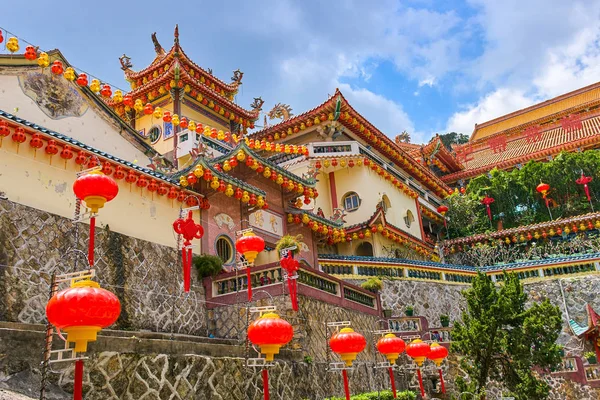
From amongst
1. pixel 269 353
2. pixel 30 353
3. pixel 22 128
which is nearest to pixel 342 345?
pixel 269 353

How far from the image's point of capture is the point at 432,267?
72.2 ft

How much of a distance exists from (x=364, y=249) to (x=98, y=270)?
15268mm

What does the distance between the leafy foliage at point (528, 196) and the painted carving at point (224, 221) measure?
1887cm

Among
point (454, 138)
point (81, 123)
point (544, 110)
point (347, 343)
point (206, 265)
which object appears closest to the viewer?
point (347, 343)

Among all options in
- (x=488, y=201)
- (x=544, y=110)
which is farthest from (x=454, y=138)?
(x=488, y=201)

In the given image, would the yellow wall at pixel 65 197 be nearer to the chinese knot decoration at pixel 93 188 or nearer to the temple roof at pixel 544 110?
the chinese knot decoration at pixel 93 188

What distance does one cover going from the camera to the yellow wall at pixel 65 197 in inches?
445

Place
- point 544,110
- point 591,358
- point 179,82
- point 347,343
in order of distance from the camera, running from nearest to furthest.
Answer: point 347,343 → point 591,358 → point 179,82 → point 544,110

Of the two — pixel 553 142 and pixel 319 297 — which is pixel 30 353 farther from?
pixel 553 142

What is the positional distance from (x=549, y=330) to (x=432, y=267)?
8.88 meters

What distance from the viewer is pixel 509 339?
42.7ft

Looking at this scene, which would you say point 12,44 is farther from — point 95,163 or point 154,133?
point 154,133

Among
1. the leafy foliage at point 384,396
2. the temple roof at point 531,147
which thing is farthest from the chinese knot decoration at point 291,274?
the temple roof at point 531,147

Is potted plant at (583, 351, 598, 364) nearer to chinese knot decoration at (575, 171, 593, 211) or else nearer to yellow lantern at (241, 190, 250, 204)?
chinese knot decoration at (575, 171, 593, 211)
